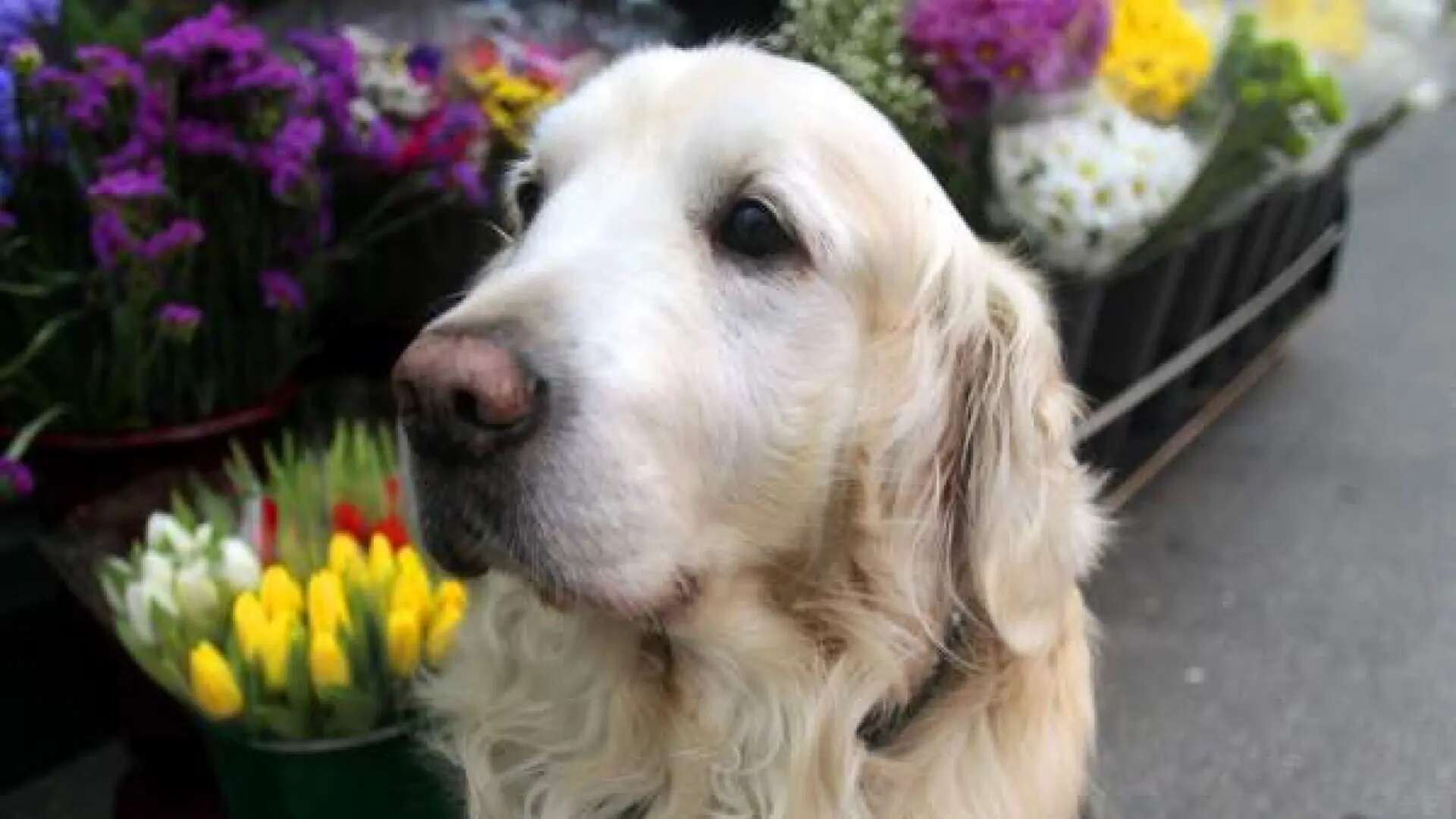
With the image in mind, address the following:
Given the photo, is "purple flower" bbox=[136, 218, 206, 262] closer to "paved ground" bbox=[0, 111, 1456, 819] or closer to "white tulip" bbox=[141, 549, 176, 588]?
"white tulip" bbox=[141, 549, 176, 588]

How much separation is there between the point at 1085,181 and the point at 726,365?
1448 mm

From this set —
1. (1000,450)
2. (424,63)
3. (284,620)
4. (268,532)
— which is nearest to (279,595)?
(284,620)

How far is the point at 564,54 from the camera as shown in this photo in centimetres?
322

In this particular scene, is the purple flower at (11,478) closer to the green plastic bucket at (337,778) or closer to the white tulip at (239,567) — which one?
the white tulip at (239,567)

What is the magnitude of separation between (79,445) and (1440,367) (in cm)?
441

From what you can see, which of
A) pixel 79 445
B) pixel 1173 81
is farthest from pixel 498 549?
pixel 1173 81

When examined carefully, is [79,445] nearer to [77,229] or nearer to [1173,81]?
[77,229]

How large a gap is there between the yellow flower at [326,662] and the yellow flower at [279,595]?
8 centimetres

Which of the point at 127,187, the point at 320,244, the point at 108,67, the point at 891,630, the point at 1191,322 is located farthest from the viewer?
the point at 1191,322

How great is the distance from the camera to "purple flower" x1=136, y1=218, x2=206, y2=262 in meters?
2.18

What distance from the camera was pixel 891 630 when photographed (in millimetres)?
1674

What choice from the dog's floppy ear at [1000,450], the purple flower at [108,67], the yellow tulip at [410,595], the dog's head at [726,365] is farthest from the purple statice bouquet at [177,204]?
the dog's floppy ear at [1000,450]

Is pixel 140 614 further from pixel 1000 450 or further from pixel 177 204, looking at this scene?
pixel 1000 450

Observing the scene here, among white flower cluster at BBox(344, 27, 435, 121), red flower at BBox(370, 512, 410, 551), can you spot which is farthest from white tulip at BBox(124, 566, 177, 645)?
white flower cluster at BBox(344, 27, 435, 121)
